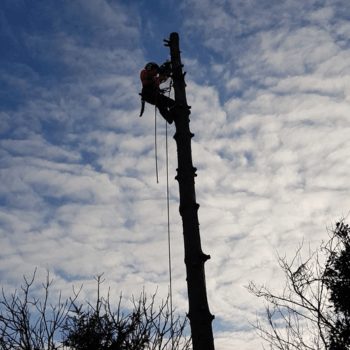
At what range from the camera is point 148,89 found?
22.2 feet

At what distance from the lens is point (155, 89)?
21.4 feet


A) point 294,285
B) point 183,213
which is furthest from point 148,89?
point 294,285

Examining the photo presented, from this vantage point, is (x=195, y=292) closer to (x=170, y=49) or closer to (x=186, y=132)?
(x=186, y=132)

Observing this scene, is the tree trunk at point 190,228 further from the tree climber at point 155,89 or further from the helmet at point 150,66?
the helmet at point 150,66

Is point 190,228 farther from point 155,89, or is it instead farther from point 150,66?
point 150,66

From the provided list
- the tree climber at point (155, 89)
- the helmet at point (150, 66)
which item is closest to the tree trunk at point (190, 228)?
the tree climber at point (155, 89)

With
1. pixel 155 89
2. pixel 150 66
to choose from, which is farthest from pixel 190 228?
pixel 150 66

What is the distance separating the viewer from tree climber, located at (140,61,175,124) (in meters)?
6.08

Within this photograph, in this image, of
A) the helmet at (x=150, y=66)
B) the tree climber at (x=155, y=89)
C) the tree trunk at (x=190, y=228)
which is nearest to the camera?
the tree trunk at (x=190, y=228)

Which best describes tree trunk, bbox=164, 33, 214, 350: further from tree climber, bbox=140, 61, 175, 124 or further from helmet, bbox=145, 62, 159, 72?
helmet, bbox=145, 62, 159, 72

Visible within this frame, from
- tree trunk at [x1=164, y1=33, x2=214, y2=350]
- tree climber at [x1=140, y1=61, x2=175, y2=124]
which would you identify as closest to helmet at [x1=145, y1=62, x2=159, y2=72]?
tree climber at [x1=140, y1=61, x2=175, y2=124]

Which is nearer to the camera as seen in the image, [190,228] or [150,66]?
[190,228]

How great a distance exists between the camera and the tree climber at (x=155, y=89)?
6079 millimetres

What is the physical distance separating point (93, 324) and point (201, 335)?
3.95 metres
